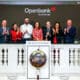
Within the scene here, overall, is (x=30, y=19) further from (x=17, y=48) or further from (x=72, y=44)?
(x=72, y=44)

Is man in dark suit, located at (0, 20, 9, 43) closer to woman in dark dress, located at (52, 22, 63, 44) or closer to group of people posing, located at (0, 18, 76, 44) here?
group of people posing, located at (0, 18, 76, 44)

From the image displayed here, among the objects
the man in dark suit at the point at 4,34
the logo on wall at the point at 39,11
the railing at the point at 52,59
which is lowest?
the railing at the point at 52,59

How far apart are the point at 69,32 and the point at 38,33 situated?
74 centimetres

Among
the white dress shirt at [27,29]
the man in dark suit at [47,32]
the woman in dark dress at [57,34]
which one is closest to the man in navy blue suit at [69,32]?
the woman in dark dress at [57,34]

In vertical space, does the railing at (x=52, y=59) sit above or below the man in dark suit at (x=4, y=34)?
below

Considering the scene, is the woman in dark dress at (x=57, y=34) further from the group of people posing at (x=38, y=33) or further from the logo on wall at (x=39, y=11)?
the logo on wall at (x=39, y=11)

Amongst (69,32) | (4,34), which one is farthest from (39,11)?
(4,34)

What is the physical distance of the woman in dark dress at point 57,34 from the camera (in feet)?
21.3

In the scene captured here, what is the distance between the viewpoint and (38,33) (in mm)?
6523

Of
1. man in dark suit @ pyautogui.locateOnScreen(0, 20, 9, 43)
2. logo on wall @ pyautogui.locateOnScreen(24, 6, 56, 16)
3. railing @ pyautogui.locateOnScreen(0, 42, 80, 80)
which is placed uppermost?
logo on wall @ pyautogui.locateOnScreen(24, 6, 56, 16)

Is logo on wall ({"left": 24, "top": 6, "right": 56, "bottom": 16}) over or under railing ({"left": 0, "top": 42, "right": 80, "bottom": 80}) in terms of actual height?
over

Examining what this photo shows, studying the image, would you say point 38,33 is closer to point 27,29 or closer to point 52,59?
point 27,29

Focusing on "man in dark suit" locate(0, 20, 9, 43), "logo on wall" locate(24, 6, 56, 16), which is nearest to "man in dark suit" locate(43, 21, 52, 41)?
"logo on wall" locate(24, 6, 56, 16)

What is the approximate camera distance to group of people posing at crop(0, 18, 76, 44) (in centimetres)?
649
